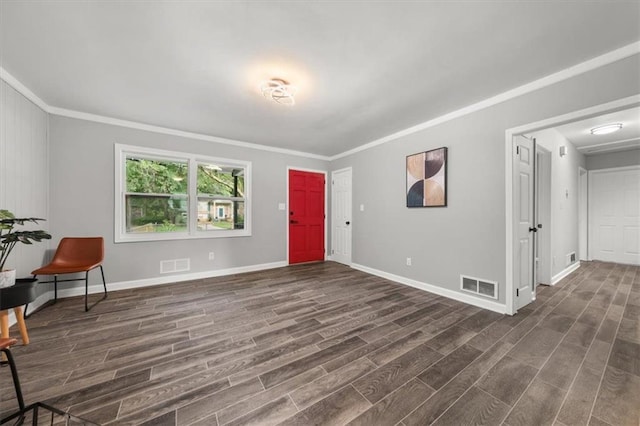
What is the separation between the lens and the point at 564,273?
407cm

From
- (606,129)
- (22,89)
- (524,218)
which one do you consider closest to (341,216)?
(524,218)

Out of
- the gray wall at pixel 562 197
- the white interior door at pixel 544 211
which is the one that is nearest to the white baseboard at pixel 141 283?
the white interior door at pixel 544 211

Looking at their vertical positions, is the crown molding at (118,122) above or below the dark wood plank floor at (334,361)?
above

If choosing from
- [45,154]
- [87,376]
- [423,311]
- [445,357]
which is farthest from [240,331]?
[45,154]

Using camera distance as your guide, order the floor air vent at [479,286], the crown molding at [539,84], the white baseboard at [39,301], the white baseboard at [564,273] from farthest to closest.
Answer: the white baseboard at [564,273] < the floor air vent at [479,286] < the white baseboard at [39,301] < the crown molding at [539,84]

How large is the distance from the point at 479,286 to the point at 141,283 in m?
4.89

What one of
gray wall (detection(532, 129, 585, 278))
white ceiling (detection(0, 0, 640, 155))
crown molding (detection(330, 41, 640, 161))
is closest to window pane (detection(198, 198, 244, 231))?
white ceiling (detection(0, 0, 640, 155))

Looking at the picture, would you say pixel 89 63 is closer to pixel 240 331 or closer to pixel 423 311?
pixel 240 331

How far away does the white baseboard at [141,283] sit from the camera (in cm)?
286

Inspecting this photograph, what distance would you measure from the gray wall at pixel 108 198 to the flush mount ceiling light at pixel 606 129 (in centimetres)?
590

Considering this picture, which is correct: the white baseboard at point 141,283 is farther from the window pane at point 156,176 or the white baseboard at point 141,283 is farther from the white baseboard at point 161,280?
the window pane at point 156,176

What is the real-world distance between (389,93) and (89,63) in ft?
9.98

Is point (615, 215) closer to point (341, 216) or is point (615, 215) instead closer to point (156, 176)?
point (341, 216)

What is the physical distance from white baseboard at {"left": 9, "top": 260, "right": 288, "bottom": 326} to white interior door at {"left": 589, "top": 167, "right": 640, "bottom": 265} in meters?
7.45
